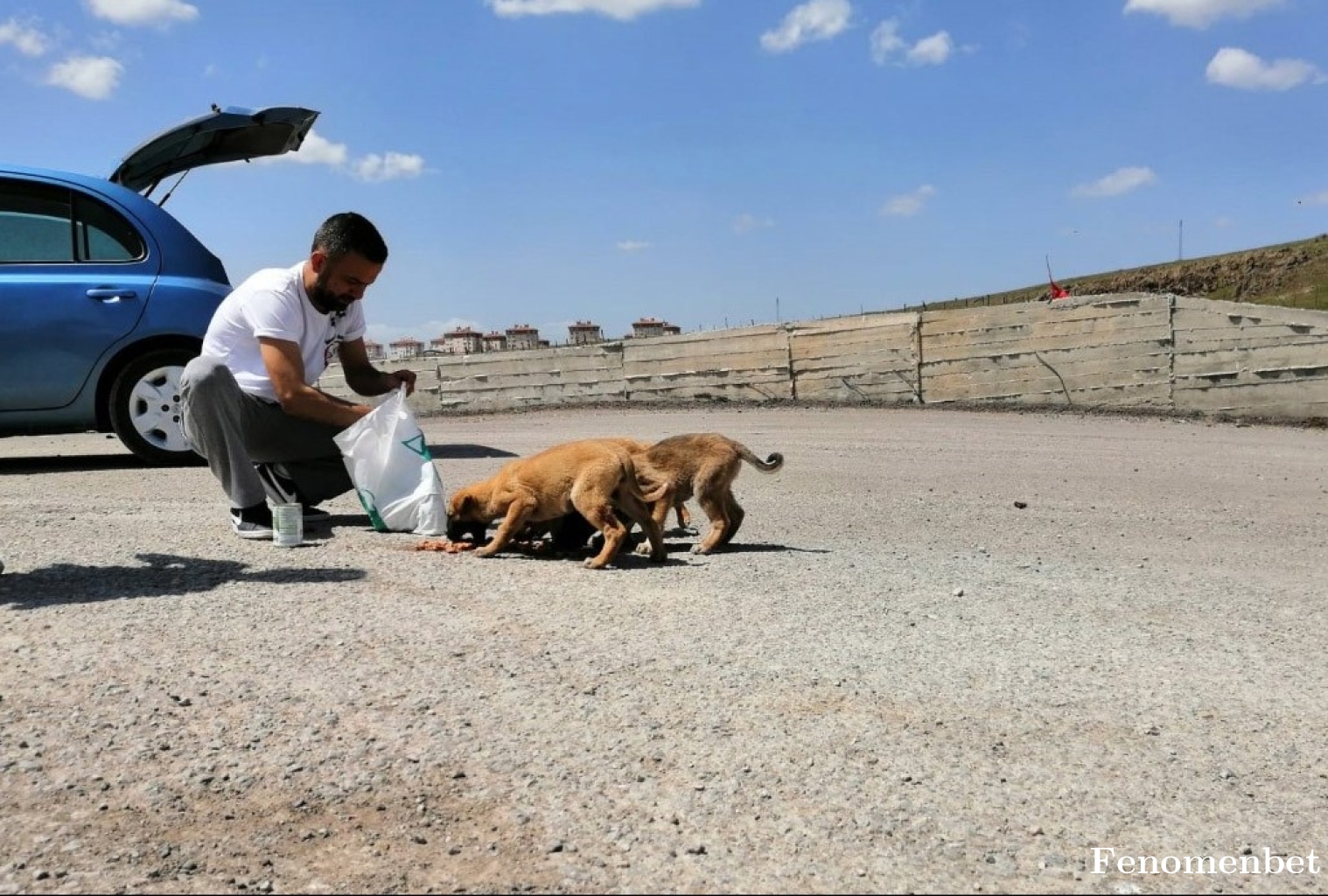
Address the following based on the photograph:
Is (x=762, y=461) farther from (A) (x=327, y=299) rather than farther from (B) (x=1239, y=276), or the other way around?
(B) (x=1239, y=276)

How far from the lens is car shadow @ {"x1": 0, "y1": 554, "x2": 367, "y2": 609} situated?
455 cm

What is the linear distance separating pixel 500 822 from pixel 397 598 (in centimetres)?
211

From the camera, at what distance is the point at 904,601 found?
509 cm

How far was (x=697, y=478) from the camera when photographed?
6480 mm

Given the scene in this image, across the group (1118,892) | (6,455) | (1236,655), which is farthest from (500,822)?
(6,455)

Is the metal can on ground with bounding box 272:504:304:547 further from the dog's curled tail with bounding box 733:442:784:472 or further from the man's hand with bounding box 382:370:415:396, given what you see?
the dog's curled tail with bounding box 733:442:784:472

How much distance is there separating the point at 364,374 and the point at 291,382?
0.95 metres

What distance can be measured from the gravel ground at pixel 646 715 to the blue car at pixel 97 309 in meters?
2.00

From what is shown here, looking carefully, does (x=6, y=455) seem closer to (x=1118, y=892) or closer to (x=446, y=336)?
(x=1118, y=892)

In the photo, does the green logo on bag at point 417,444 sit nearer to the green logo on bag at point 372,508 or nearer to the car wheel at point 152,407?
the green logo on bag at point 372,508

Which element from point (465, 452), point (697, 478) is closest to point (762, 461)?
point (697, 478)

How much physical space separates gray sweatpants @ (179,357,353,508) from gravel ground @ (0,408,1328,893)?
354 mm

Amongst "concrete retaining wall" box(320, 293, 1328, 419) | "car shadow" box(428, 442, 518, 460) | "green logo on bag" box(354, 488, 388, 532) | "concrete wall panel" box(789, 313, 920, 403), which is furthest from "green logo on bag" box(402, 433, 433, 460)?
"concrete wall panel" box(789, 313, 920, 403)

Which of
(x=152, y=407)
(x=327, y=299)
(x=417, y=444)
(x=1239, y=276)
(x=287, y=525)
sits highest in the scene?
(x=1239, y=276)
